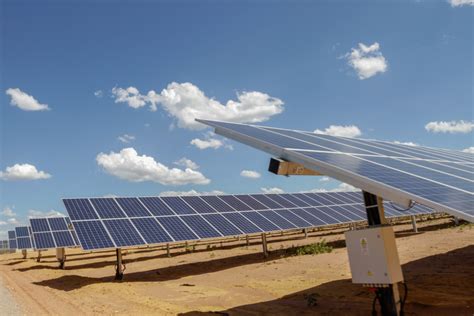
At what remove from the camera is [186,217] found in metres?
22.5

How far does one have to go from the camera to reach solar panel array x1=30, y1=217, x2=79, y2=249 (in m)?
27.9

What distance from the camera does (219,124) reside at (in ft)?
37.0

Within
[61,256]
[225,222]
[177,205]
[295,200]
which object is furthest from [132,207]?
[295,200]

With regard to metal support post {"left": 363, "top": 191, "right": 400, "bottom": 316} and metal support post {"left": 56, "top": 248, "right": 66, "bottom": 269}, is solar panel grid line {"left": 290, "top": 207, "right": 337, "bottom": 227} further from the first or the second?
metal support post {"left": 363, "top": 191, "right": 400, "bottom": 316}

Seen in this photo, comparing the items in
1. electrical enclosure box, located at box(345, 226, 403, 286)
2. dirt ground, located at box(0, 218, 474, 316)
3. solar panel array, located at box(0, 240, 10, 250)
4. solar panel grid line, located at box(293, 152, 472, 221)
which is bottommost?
dirt ground, located at box(0, 218, 474, 316)

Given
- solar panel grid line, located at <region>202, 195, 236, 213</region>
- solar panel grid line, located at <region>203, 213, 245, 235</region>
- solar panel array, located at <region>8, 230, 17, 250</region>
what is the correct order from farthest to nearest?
solar panel array, located at <region>8, 230, 17, 250</region>, solar panel grid line, located at <region>202, 195, 236, 213</region>, solar panel grid line, located at <region>203, 213, 245, 235</region>

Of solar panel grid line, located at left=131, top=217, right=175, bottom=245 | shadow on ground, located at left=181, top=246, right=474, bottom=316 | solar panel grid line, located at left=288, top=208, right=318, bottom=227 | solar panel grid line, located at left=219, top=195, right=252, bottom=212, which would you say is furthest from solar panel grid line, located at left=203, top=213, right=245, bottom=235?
shadow on ground, located at left=181, top=246, right=474, bottom=316

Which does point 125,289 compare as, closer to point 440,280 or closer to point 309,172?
point 309,172

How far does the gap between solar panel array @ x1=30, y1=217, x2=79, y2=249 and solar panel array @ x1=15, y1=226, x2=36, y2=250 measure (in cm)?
186

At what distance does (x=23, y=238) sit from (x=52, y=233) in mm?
12527

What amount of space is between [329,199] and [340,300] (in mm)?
23849

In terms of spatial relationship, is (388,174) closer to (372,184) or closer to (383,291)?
(372,184)

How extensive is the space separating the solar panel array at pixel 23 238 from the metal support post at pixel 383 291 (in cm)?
3232

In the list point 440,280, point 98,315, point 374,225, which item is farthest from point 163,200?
point 374,225
